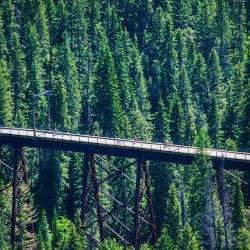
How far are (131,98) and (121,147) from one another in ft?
113

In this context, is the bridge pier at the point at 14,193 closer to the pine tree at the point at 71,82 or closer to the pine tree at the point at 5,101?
the pine tree at the point at 5,101

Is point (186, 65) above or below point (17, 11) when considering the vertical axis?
below

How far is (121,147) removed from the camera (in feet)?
252

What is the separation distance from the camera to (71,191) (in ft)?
316

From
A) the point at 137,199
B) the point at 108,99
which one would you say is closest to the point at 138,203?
the point at 137,199

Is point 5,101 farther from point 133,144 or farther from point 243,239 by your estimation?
point 243,239

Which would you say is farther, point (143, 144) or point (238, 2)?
point (238, 2)

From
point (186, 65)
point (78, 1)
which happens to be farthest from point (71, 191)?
point (78, 1)

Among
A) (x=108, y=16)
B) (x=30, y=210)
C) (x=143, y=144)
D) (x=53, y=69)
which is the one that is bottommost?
(x=30, y=210)

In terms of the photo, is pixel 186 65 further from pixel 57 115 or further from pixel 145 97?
pixel 57 115

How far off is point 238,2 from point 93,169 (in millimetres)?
70555

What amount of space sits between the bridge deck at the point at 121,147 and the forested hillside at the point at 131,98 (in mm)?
A: 1554

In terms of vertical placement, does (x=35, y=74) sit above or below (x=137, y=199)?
above

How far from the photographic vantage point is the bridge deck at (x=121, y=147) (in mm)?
75062
